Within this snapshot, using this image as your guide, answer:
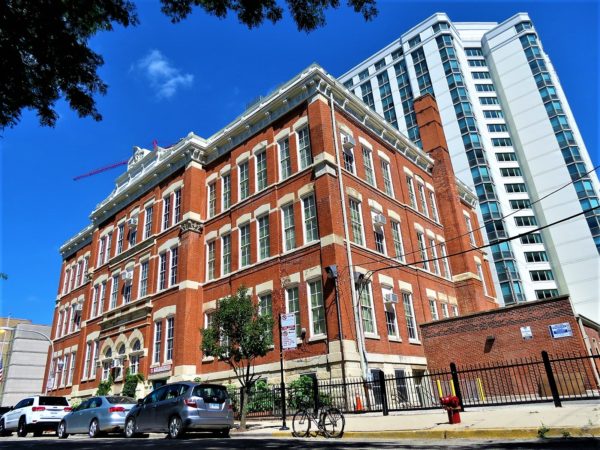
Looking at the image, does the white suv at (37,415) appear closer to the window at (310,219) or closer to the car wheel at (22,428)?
the car wheel at (22,428)

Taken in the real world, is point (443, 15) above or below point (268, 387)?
above

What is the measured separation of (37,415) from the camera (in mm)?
19859

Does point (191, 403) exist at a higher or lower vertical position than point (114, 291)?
lower

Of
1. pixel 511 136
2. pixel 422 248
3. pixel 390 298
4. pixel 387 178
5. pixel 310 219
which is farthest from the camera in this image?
pixel 511 136

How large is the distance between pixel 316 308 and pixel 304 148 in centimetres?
855

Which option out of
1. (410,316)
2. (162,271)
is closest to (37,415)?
(162,271)

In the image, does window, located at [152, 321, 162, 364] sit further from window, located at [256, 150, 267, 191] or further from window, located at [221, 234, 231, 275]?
window, located at [256, 150, 267, 191]

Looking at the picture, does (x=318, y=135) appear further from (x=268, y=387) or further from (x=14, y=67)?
(x=14, y=67)

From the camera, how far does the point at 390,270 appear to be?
78.6ft

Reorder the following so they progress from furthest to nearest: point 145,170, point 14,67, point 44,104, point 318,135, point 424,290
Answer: point 145,170
point 424,290
point 318,135
point 44,104
point 14,67

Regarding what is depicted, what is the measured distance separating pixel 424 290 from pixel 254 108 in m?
15.1

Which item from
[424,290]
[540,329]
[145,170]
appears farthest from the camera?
[145,170]

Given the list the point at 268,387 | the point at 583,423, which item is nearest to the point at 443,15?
the point at 268,387

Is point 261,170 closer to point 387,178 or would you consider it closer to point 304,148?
Answer: point 304,148
